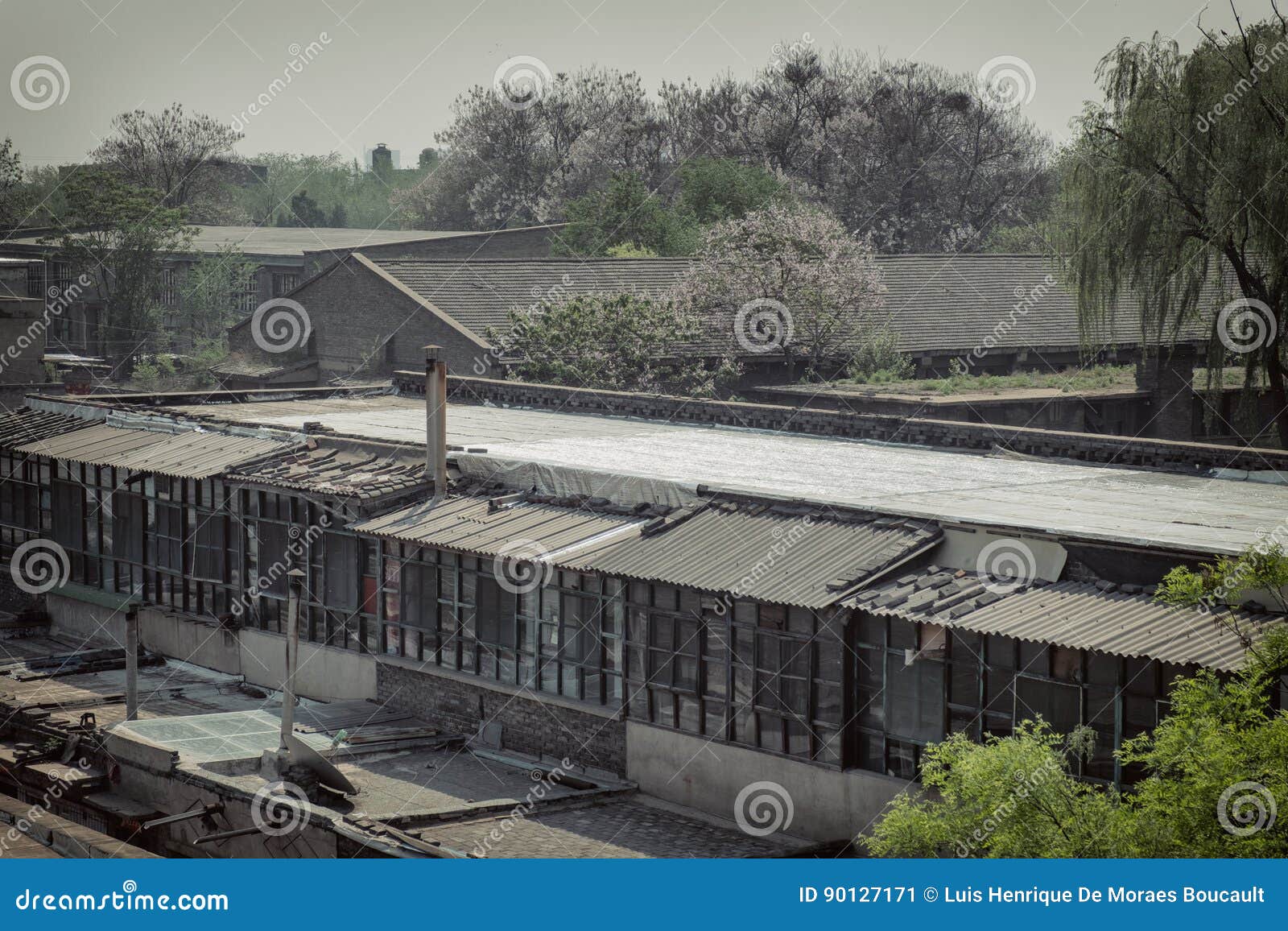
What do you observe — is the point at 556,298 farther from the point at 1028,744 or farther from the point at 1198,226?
the point at 1028,744

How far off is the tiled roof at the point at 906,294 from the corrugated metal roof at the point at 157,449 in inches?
524

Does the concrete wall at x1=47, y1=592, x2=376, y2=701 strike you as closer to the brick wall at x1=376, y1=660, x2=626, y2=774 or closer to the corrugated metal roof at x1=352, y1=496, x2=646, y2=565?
the brick wall at x1=376, y1=660, x2=626, y2=774

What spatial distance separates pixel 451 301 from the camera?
3972 centimetres

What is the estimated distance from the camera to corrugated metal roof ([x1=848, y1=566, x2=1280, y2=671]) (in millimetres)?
12906

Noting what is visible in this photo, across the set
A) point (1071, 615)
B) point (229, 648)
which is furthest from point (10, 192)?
point (1071, 615)

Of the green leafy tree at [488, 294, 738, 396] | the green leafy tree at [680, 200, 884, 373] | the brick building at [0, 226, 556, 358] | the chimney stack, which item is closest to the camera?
the chimney stack

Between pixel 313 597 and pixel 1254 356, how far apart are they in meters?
15.9

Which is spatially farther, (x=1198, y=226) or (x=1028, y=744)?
(x=1198, y=226)

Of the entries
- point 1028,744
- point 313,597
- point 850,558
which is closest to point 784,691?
point 850,558

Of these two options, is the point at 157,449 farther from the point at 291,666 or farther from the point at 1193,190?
the point at 1193,190

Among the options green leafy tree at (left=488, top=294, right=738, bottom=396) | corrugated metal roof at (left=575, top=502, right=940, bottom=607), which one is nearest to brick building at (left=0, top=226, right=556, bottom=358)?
green leafy tree at (left=488, top=294, right=738, bottom=396)

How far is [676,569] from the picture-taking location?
54.6ft

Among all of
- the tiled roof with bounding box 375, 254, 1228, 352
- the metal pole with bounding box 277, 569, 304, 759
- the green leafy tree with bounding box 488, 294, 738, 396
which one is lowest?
the metal pole with bounding box 277, 569, 304, 759

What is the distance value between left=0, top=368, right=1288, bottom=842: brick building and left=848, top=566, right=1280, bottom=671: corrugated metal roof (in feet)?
0.11
